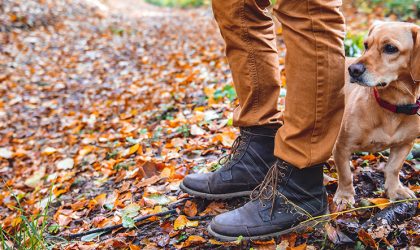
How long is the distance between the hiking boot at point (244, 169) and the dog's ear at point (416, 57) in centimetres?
79

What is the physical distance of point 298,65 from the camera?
1898 mm

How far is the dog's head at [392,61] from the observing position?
223 cm

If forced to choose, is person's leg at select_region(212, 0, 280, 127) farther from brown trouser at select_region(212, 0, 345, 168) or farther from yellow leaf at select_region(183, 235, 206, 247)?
yellow leaf at select_region(183, 235, 206, 247)

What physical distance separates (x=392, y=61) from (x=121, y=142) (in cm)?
284

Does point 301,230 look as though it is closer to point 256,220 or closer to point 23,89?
point 256,220

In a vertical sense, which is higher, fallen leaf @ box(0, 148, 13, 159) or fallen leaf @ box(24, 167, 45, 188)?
fallen leaf @ box(24, 167, 45, 188)

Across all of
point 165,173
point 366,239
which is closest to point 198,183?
point 165,173

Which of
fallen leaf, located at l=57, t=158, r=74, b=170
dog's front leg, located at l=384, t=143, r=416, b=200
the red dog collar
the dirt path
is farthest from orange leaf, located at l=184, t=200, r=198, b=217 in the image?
the dirt path

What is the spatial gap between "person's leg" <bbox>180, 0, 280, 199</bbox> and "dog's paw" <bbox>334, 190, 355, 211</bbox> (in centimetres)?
43

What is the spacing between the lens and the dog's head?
7.32 feet

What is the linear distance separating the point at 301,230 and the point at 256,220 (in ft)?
0.80

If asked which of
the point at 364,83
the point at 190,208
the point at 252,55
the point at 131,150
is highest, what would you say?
the point at 252,55

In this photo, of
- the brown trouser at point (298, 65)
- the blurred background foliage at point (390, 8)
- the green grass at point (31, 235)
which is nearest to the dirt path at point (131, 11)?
the blurred background foliage at point (390, 8)

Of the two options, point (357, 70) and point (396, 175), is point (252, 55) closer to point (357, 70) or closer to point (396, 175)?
point (357, 70)
